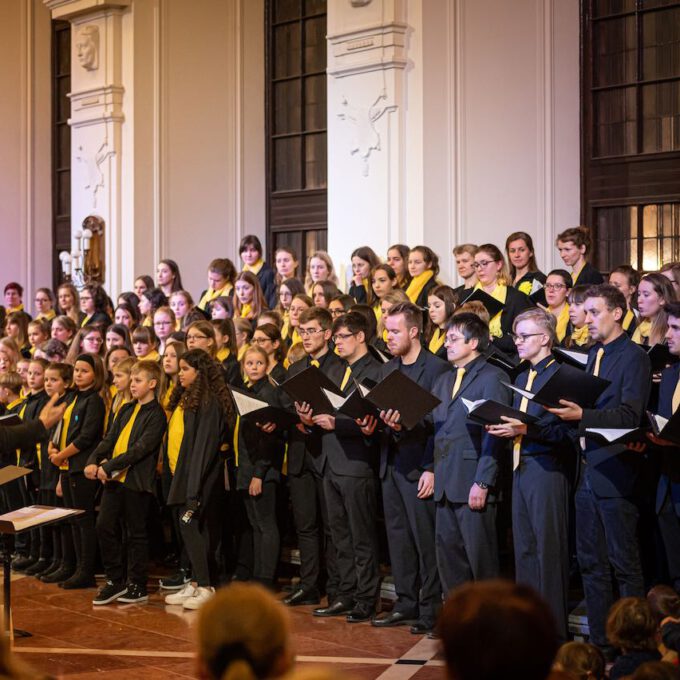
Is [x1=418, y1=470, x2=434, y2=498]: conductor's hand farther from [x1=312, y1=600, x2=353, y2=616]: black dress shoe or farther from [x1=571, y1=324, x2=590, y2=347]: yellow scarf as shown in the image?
[x1=571, y1=324, x2=590, y2=347]: yellow scarf

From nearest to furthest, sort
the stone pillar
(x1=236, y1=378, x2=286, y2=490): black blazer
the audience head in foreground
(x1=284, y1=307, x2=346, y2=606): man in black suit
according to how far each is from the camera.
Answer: the audience head in foreground → (x1=284, y1=307, x2=346, y2=606): man in black suit → (x1=236, y1=378, x2=286, y2=490): black blazer → the stone pillar

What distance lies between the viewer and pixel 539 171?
962 cm

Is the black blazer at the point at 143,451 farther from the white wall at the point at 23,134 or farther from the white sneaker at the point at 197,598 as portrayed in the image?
the white wall at the point at 23,134

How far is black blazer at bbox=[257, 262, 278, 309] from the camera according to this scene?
31.6 ft

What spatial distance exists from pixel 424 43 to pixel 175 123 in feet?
13.8

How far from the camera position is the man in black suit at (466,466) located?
5.70 m

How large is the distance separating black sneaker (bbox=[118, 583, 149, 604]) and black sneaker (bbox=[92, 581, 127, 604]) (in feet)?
0.12

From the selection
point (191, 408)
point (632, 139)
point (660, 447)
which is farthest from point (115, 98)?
point (660, 447)

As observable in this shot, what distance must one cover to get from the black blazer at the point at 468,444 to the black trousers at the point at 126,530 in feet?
7.01

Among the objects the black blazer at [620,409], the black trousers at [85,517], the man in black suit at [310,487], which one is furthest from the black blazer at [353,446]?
the black trousers at [85,517]

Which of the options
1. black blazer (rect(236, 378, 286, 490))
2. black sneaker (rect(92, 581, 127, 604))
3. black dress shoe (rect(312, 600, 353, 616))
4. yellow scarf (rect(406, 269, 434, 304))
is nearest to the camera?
black dress shoe (rect(312, 600, 353, 616))

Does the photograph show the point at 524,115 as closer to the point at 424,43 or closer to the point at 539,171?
the point at 539,171

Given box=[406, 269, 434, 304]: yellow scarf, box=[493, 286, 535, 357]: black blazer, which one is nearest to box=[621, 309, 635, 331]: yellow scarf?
box=[493, 286, 535, 357]: black blazer

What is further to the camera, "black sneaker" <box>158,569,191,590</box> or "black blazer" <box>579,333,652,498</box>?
"black sneaker" <box>158,569,191,590</box>
